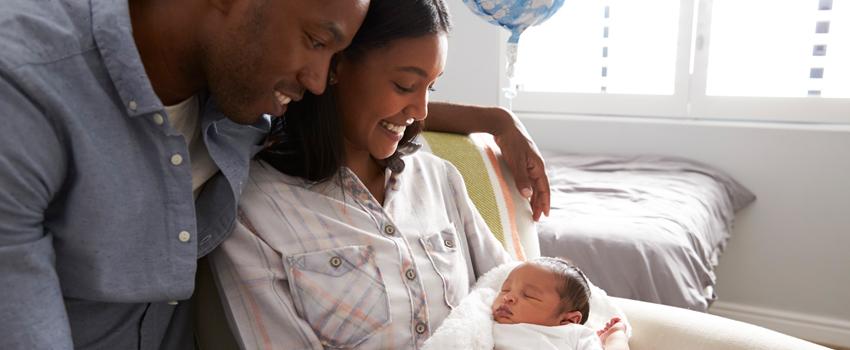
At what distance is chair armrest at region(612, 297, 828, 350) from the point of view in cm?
133

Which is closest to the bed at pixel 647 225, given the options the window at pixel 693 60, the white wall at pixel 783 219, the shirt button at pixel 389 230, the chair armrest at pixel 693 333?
the white wall at pixel 783 219


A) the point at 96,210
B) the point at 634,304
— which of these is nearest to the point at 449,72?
the point at 634,304

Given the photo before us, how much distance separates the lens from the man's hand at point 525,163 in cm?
163

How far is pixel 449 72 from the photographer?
3.93 m

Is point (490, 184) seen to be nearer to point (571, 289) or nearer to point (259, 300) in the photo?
point (571, 289)

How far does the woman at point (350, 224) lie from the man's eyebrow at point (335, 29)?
0.16 metres

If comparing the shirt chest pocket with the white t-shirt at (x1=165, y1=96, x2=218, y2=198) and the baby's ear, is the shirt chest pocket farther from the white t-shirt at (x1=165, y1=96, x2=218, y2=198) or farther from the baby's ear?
the baby's ear

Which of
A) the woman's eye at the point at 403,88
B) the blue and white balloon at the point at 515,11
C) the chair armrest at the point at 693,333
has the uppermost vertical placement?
the woman's eye at the point at 403,88

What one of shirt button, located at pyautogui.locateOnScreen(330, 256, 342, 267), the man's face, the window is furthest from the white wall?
the man's face

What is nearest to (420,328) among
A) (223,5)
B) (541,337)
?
(541,337)

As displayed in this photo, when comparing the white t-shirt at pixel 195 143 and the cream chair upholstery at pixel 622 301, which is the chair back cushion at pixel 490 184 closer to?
the cream chair upholstery at pixel 622 301

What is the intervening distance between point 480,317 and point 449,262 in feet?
0.41

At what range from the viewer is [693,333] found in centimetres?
138

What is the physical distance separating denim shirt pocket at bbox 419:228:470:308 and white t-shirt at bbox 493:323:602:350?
0.30ft
